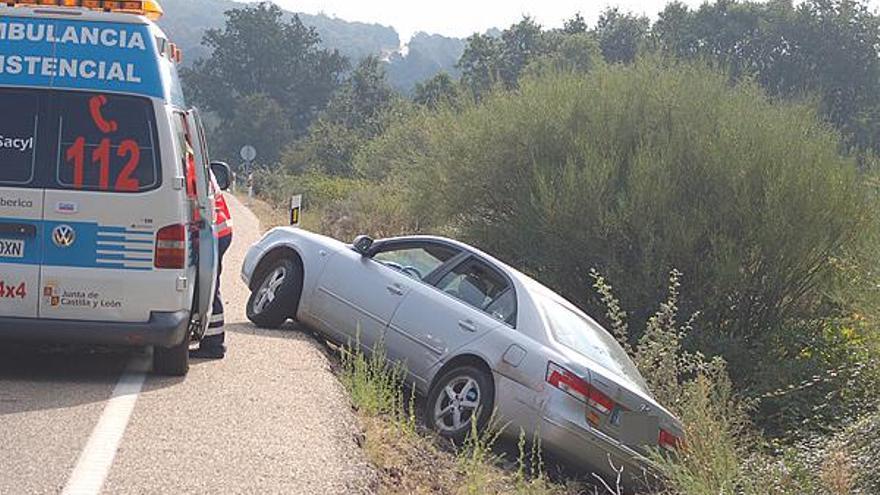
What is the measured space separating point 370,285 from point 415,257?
51 cm

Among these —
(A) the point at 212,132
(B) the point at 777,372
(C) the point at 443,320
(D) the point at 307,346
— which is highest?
(C) the point at 443,320

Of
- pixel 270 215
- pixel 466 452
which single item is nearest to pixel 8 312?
pixel 466 452

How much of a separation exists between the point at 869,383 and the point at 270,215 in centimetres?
2636

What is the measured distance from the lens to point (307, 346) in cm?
1152

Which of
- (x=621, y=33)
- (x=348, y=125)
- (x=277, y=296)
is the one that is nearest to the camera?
(x=277, y=296)

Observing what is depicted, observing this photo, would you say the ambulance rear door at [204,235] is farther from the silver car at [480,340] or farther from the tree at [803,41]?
the tree at [803,41]

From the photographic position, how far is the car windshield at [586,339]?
9984 millimetres

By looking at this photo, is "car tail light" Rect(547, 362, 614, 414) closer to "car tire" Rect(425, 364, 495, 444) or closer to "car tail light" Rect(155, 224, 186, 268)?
"car tire" Rect(425, 364, 495, 444)

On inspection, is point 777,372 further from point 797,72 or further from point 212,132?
point 212,132

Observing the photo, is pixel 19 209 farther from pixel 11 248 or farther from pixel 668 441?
pixel 668 441

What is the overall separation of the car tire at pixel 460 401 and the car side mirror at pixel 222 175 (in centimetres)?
314

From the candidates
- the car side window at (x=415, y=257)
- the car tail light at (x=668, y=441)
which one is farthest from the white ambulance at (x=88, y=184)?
the car tail light at (x=668, y=441)

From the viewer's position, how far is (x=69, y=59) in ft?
28.6

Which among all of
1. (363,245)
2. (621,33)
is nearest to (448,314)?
(363,245)
